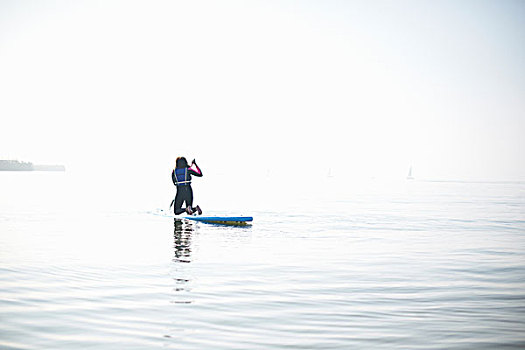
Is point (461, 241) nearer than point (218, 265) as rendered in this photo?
No

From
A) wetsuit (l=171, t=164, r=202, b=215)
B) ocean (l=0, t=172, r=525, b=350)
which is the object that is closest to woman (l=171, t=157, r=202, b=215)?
wetsuit (l=171, t=164, r=202, b=215)

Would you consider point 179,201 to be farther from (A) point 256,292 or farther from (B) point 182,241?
(A) point 256,292

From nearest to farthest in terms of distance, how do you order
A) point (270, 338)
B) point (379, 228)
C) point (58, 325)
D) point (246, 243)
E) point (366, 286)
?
point (270, 338) < point (58, 325) < point (366, 286) < point (246, 243) < point (379, 228)

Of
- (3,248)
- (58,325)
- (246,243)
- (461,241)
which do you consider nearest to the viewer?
(58,325)

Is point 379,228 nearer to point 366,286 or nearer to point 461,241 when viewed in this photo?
point 461,241

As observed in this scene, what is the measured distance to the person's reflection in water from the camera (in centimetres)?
1255

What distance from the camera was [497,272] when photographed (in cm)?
1148

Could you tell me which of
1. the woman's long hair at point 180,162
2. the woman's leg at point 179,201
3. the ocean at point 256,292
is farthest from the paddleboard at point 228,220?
the ocean at point 256,292

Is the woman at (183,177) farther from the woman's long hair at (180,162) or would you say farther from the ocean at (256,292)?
the ocean at (256,292)

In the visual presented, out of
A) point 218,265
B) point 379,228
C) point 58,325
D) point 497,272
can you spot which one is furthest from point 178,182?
point 58,325

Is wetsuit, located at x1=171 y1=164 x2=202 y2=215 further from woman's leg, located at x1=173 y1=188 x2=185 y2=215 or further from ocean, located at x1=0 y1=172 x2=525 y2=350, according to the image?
ocean, located at x1=0 y1=172 x2=525 y2=350

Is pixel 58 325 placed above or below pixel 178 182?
below

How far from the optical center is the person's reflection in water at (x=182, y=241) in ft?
41.2

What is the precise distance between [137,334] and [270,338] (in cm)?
156
